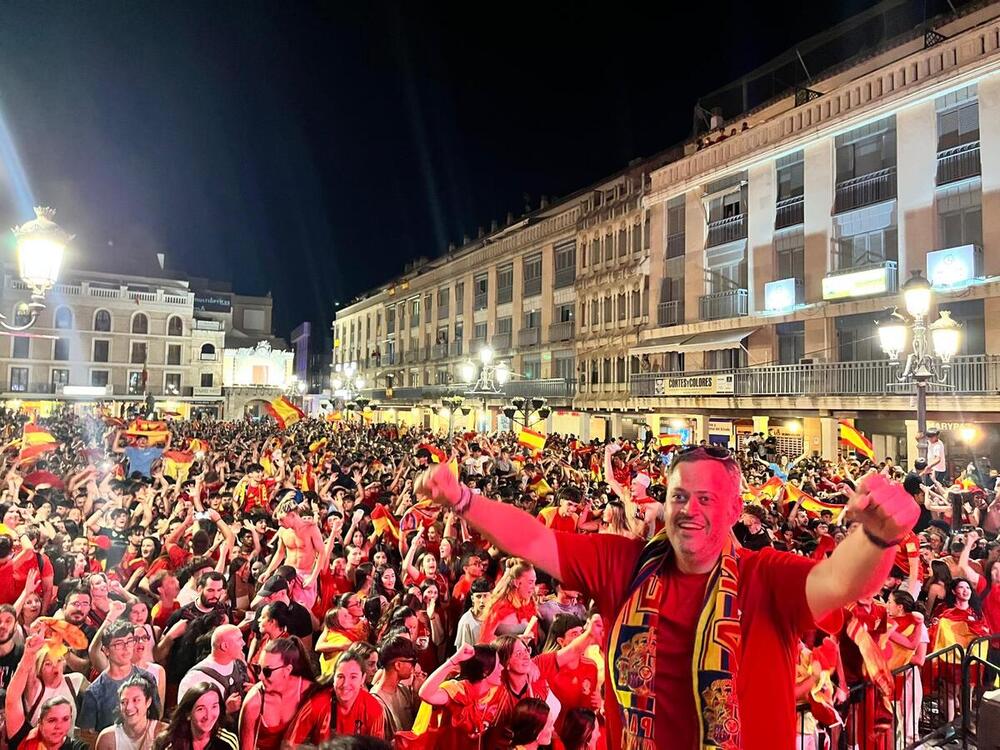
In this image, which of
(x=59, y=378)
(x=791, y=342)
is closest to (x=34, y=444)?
(x=791, y=342)

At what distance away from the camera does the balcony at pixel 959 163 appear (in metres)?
20.1

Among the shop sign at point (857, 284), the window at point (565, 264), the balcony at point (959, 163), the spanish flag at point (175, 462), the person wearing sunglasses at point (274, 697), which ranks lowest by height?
the person wearing sunglasses at point (274, 697)

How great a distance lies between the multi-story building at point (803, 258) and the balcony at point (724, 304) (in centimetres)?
7

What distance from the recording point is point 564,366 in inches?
A: 1596

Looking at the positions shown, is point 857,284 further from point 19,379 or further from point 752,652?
point 19,379

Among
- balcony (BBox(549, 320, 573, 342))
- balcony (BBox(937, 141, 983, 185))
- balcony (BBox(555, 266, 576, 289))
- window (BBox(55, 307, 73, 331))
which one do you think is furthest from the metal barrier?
window (BBox(55, 307, 73, 331))

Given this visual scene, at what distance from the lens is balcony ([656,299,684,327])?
30812 millimetres

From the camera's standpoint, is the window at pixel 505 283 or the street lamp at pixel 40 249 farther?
the window at pixel 505 283

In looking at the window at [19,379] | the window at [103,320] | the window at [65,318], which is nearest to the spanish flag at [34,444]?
the window at [19,379]

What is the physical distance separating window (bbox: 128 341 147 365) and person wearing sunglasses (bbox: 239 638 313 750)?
71.5 meters

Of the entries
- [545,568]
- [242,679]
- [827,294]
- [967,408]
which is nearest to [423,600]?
[242,679]

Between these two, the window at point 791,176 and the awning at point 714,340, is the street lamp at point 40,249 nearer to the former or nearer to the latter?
the awning at point 714,340

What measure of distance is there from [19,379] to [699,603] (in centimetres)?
7442

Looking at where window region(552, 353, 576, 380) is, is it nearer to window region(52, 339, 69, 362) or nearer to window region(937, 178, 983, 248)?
window region(937, 178, 983, 248)
